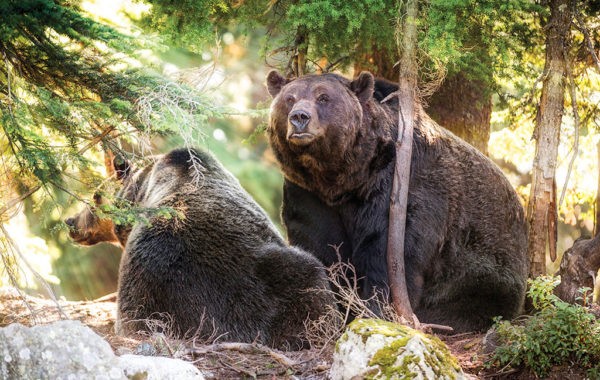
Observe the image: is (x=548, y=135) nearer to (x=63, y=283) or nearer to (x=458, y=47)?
(x=458, y=47)

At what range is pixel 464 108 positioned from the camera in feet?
32.3

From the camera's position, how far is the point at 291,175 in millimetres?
8109

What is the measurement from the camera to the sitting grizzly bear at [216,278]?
715 centimetres

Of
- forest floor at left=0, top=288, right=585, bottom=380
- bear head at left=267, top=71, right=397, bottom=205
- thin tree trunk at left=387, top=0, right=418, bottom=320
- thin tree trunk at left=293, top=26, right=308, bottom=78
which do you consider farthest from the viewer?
thin tree trunk at left=293, top=26, right=308, bottom=78

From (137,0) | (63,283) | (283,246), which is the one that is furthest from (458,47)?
(63,283)

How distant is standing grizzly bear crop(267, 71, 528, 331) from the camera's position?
7691 millimetres

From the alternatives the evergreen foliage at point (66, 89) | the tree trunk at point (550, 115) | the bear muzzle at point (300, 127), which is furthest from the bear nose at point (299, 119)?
the tree trunk at point (550, 115)

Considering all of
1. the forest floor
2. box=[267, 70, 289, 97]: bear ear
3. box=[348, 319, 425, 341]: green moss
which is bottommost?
the forest floor

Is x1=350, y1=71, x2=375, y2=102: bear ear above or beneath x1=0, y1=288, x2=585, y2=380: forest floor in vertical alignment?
above

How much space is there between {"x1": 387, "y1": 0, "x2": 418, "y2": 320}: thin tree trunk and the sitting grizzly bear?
0.68m

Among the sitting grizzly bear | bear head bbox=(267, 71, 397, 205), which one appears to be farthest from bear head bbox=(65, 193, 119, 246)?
bear head bbox=(267, 71, 397, 205)

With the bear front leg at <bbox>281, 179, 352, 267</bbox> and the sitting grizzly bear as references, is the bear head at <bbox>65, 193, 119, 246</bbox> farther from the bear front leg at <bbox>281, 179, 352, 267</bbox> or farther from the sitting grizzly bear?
the bear front leg at <bbox>281, 179, 352, 267</bbox>

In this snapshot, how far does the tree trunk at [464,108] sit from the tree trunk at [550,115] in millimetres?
1138

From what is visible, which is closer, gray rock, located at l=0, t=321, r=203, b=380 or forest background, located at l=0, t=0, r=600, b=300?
gray rock, located at l=0, t=321, r=203, b=380
